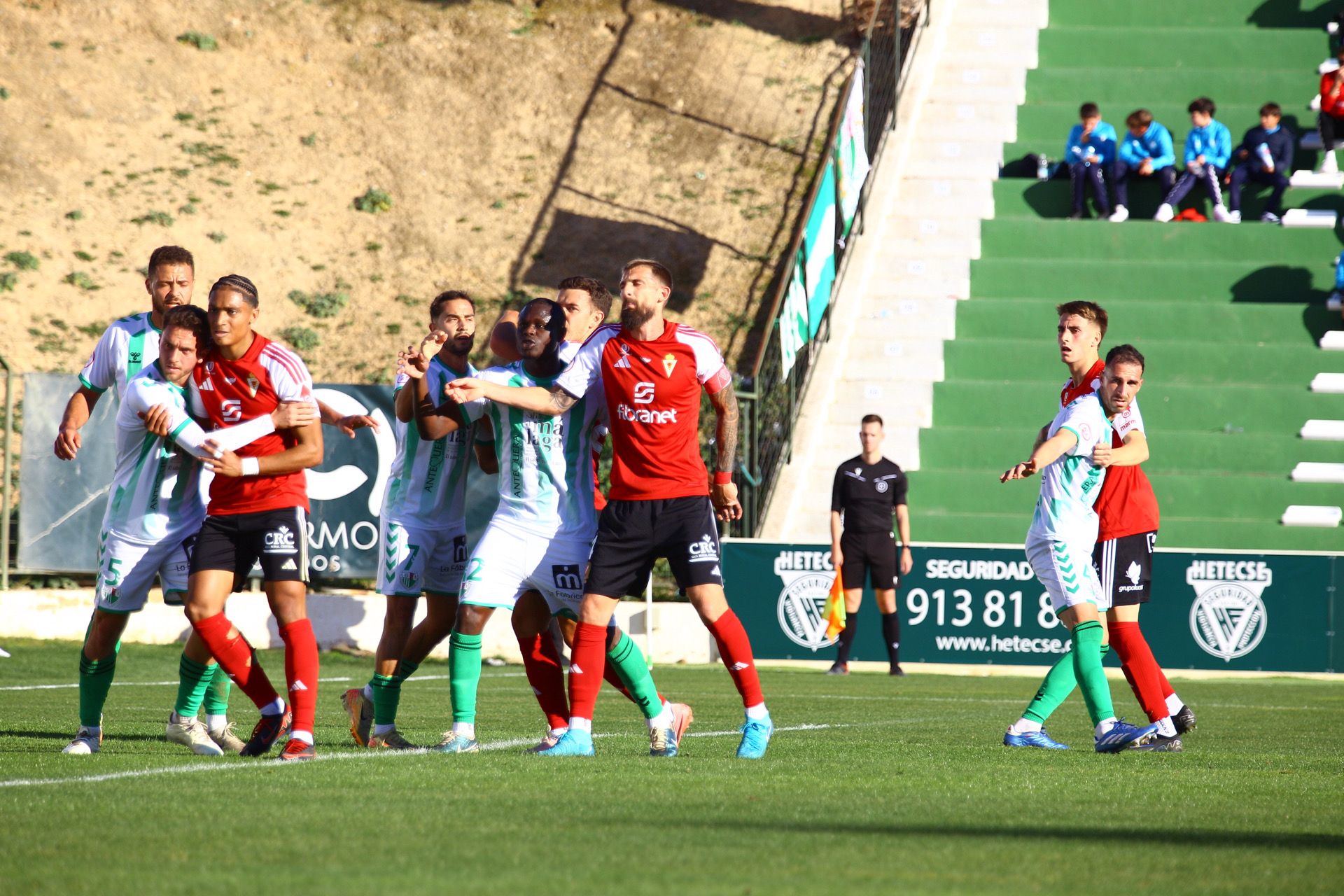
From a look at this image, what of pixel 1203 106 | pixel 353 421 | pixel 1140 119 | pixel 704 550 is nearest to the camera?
pixel 704 550

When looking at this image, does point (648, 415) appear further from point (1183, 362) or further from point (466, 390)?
point (1183, 362)

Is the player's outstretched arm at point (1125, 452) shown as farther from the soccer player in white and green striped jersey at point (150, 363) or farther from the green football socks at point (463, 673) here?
the soccer player in white and green striped jersey at point (150, 363)

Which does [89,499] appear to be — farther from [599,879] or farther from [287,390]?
[599,879]

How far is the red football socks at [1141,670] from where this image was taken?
29.0 ft

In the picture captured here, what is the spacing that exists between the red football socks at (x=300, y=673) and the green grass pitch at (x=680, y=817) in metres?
0.26

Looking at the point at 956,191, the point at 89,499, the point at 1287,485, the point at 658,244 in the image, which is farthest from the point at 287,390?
the point at 658,244

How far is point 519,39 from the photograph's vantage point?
31672 mm

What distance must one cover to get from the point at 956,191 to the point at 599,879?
67.9 ft

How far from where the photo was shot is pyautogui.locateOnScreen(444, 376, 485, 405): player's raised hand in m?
7.23

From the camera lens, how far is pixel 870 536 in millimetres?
16844

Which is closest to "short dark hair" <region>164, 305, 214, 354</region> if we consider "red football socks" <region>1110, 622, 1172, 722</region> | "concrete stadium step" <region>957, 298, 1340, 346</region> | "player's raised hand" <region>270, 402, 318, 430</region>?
"player's raised hand" <region>270, 402, 318, 430</region>

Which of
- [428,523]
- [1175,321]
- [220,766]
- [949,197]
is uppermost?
[949,197]

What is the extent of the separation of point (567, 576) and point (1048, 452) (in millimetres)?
2396

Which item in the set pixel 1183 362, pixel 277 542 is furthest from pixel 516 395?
pixel 1183 362
